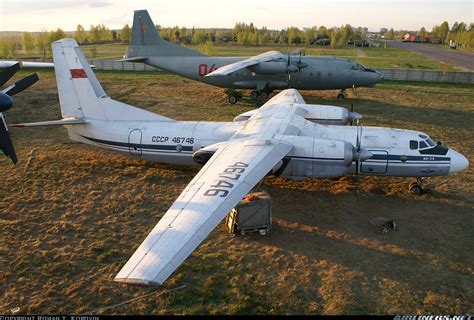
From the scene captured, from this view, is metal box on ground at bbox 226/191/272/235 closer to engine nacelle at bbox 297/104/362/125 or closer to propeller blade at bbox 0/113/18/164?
propeller blade at bbox 0/113/18/164

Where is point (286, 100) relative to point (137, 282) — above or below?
above

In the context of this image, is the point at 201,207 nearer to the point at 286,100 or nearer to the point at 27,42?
the point at 286,100

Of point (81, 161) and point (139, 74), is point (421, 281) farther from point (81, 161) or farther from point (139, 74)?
point (139, 74)

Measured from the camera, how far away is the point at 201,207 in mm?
10766

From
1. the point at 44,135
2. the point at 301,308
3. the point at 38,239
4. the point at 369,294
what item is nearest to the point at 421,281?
the point at 369,294

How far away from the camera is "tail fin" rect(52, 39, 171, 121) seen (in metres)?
18.9

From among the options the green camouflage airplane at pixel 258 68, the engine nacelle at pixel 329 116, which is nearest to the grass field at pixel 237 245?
the engine nacelle at pixel 329 116

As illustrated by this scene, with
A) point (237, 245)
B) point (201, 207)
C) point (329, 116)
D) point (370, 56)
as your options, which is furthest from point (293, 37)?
point (201, 207)

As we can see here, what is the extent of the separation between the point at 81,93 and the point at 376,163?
14927 millimetres

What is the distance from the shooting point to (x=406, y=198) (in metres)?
17.3

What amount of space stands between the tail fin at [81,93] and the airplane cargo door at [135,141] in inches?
34.3

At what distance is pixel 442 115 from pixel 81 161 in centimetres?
2874

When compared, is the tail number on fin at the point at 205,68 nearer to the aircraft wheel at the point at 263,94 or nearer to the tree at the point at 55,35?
the aircraft wheel at the point at 263,94

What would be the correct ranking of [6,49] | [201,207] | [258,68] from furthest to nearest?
1. [6,49]
2. [258,68]
3. [201,207]
